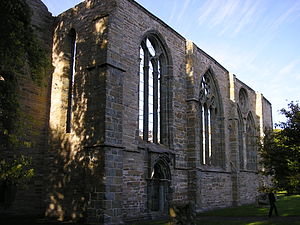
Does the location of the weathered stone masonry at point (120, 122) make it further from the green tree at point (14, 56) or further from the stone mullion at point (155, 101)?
the green tree at point (14, 56)

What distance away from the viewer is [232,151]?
68.1 feet

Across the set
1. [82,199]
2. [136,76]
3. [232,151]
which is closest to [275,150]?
[136,76]

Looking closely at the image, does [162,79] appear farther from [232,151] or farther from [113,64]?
[232,151]

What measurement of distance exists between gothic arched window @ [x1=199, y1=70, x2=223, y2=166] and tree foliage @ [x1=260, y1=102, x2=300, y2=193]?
7602 millimetres

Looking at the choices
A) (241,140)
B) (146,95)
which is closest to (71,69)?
(146,95)

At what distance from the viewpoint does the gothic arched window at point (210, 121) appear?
1866cm

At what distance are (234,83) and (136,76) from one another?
421 inches

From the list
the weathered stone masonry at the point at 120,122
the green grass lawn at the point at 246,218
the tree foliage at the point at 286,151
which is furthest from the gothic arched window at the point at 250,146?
the tree foliage at the point at 286,151

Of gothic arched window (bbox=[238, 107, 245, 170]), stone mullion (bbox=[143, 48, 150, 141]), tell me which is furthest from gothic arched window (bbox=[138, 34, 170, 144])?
gothic arched window (bbox=[238, 107, 245, 170])

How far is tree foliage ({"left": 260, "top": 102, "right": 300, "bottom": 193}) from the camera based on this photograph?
9.77 metres

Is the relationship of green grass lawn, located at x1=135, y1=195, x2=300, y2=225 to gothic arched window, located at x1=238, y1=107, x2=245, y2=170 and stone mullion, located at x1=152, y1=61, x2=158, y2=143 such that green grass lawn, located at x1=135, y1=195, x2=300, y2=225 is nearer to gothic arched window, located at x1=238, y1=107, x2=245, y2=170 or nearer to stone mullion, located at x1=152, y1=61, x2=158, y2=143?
stone mullion, located at x1=152, y1=61, x2=158, y2=143

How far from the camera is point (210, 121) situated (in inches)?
774

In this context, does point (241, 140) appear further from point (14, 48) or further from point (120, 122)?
point (14, 48)

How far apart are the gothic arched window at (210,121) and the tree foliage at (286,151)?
760cm
